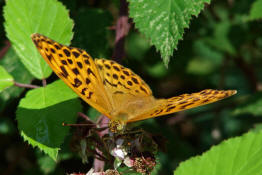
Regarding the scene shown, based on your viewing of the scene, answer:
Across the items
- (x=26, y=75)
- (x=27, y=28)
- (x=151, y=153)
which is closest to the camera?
(x=151, y=153)

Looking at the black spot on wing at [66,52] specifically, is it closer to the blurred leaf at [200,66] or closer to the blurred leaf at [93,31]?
the blurred leaf at [93,31]

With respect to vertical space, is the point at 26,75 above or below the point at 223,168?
above

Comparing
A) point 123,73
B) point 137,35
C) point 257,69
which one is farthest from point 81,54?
point 257,69

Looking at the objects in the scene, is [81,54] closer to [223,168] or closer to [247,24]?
[223,168]

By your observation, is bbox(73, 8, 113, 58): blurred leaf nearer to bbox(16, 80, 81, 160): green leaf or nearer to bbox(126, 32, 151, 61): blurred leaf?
bbox(16, 80, 81, 160): green leaf

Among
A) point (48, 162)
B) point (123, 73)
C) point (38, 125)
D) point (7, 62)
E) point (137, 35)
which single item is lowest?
point (48, 162)

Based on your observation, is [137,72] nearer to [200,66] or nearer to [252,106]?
[252,106]

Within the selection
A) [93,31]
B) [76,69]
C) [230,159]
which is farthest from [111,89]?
[230,159]
